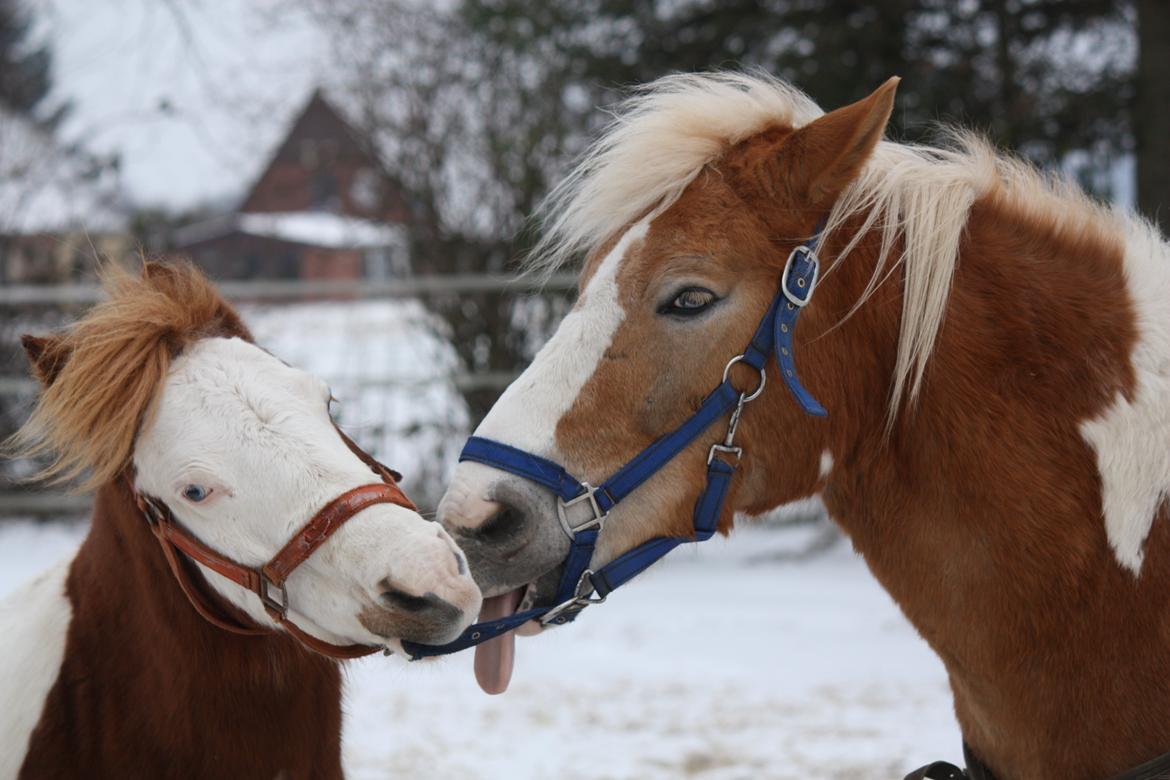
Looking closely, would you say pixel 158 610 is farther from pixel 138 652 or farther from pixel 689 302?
pixel 689 302

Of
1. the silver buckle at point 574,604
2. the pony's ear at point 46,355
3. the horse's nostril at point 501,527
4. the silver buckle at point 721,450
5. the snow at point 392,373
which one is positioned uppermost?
the snow at point 392,373

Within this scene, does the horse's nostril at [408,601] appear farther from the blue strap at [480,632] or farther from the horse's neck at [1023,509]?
the horse's neck at [1023,509]

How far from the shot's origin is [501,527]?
6.14ft

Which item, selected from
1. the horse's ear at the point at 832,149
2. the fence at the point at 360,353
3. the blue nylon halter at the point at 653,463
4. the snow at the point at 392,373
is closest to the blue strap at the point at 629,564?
the blue nylon halter at the point at 653,463

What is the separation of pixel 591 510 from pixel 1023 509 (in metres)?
0.79

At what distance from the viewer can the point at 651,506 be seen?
1.92m

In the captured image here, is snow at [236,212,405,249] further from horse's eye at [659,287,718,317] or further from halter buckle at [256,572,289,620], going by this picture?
horse's eye at [659,287,718,317]

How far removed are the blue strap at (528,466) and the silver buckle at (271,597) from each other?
0.46 m

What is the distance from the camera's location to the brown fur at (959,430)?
179 cm

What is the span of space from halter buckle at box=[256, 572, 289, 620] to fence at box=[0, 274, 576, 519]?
522cm

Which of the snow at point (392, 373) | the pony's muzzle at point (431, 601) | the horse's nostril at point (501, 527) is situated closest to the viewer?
the pony's muzzle at point (431, 601)

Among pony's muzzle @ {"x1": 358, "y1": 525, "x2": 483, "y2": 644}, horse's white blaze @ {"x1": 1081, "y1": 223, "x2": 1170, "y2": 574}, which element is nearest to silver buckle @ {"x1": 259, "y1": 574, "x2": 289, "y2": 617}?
pony's muzzle @ {"x1": 358, "y1": 525, "x2": 483, "y2": 644}

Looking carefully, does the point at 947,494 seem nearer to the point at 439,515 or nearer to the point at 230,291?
the point at 439,515

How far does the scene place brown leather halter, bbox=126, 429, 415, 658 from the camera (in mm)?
1881
